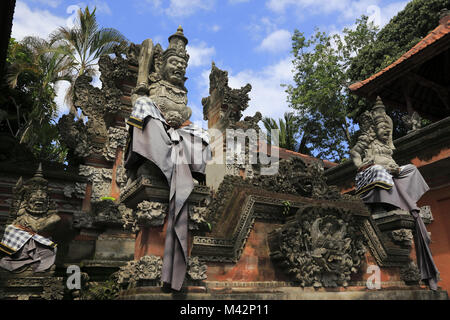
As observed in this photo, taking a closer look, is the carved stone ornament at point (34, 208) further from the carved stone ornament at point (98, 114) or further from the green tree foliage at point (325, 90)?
the green tree foliage at point (325, 90)

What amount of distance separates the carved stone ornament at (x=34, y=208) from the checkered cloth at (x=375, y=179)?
6.17 meters

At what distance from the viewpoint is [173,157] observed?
14.6 ft

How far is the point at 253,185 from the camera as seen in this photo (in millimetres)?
5469

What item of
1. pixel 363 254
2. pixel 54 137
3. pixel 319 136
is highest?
pixel 319 136

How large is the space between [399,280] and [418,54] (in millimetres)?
9296

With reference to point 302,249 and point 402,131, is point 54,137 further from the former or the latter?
point 402,131

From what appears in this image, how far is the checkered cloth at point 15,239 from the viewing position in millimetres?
5570

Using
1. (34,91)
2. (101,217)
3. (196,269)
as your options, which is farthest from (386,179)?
(34,91)

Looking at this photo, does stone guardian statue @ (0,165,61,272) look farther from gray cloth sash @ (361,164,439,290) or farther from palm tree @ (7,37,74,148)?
palm tree @ (7,37,74,148)

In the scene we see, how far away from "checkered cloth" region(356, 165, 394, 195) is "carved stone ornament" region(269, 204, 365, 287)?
4.13 ft

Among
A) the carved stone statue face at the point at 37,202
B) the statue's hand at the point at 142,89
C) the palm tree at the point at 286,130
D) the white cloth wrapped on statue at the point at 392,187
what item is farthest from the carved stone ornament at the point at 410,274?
the palm tree at the point at 286,130

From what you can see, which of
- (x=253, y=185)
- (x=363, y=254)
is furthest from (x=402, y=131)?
(x=253, y=185)

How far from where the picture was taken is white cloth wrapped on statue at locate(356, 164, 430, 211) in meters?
6.79

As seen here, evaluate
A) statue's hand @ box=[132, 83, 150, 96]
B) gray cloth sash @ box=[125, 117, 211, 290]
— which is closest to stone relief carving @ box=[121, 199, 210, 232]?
gray cloth sash @ box=[125, 117, 211, 290]
